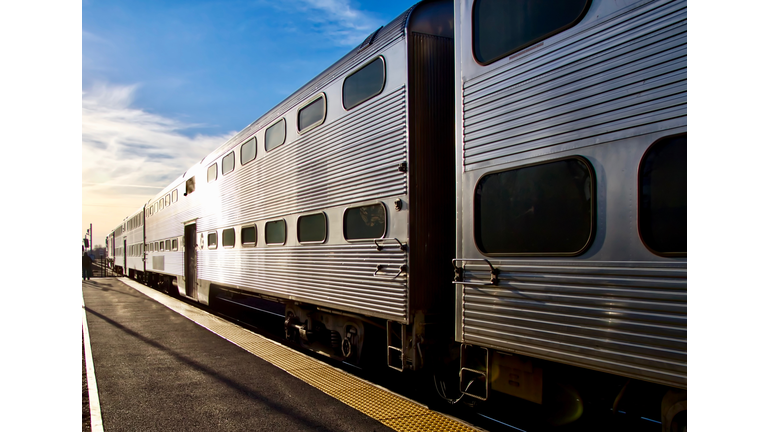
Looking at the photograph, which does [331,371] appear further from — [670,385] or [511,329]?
[670,385]

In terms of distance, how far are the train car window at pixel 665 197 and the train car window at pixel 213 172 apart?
33.4 ft

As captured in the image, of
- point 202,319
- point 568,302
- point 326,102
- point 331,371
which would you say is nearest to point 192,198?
point 202,319

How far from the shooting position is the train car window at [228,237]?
10118 millimetres

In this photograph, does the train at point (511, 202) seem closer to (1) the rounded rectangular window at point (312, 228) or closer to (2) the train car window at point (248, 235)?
(1) the rounded rectangular window at point (312, 228)

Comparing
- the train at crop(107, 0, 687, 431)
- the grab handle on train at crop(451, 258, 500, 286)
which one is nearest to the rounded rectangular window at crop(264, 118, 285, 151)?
the train at crop(107, 0, 687, 431)

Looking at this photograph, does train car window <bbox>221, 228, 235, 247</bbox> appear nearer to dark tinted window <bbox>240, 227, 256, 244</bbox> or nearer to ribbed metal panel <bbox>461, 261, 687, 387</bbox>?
dark tinted window <bbox>240, 227, 256, 244</bbox>

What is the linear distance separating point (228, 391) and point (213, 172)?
24.8 feet

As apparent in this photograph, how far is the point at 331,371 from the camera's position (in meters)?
5.95

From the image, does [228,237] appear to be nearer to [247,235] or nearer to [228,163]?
[247,235]

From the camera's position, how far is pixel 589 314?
3.09 metres

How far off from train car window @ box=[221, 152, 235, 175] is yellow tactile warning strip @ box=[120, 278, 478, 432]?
4011mm

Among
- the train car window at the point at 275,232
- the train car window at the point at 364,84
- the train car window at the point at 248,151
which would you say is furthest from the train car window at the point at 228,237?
the train car window at the point at 364,84

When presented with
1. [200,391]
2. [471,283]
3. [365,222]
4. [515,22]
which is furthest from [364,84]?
[200,391]

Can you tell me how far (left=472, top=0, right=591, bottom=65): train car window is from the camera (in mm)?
3389
